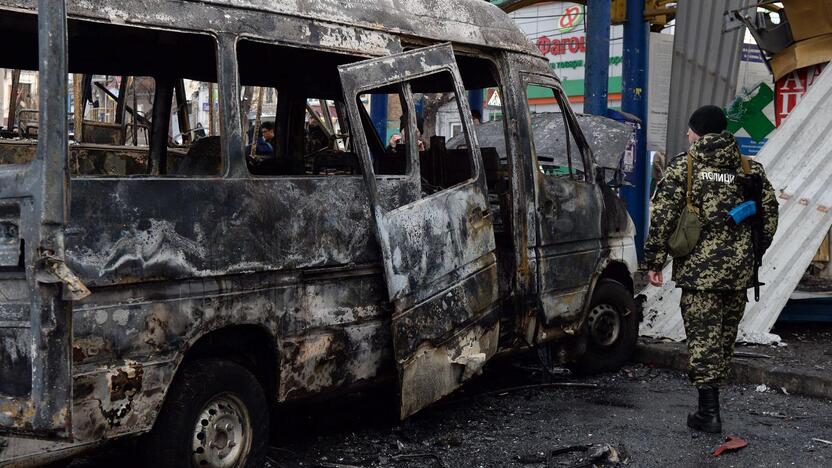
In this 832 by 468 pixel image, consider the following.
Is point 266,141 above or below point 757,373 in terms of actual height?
above

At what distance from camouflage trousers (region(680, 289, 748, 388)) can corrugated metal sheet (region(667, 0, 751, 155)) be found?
5177 mm

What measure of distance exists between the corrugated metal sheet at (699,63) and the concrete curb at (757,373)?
3.53 metres

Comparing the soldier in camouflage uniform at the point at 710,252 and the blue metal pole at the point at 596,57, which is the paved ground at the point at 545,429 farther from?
the blue metal pole at the point at 596,57

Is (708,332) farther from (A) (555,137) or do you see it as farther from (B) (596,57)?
(B) (596,57)

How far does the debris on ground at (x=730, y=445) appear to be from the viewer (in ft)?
17.2

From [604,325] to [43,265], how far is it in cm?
470

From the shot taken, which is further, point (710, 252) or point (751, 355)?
point (751, 355)

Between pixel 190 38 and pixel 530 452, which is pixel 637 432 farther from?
pixel 190 38

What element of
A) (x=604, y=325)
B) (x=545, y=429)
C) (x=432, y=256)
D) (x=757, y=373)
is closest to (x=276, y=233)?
(x=432, y=256)

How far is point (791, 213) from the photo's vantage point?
813 centimetres

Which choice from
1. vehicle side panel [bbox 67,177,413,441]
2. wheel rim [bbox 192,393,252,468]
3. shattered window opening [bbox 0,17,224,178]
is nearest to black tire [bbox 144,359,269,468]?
wheel rim [bbox 192,393,252,468]

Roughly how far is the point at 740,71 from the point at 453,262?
684cm

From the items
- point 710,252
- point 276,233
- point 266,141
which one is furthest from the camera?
point 266,141

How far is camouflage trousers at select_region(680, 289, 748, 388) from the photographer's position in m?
5.55
